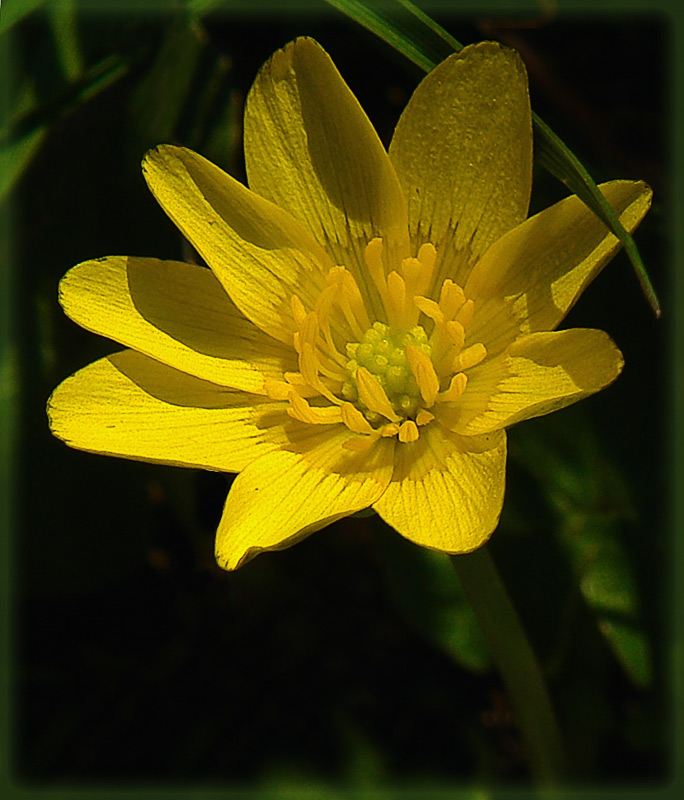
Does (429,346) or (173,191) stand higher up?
(173,191)

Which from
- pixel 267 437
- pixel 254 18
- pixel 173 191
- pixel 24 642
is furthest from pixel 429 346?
pixel 24 642

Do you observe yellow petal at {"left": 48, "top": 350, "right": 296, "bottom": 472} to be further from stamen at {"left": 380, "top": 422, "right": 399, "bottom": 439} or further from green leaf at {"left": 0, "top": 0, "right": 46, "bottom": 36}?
green leaf at {"left": 0, "top": 0, "right": 46, "bottom": 36}

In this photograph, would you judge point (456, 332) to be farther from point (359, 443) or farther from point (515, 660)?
point (515, 660)

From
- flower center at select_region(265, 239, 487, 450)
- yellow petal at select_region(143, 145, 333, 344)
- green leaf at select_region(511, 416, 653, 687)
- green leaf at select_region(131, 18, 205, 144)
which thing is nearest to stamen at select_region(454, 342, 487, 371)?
flower center at select_region(265, 239, 487, 450)

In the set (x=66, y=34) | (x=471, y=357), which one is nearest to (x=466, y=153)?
(x=471, y=357)

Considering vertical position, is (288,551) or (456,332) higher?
(456,332)

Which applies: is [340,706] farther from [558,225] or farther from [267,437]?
[558,225]

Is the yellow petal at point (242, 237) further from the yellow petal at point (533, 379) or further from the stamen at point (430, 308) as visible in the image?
the yellow petal at point (533, 379)
